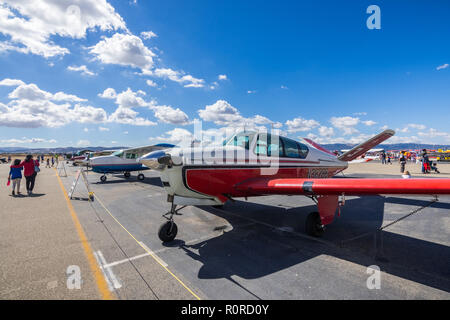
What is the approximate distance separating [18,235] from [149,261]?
3.86 metres

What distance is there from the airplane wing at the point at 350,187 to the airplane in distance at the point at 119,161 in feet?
43.2

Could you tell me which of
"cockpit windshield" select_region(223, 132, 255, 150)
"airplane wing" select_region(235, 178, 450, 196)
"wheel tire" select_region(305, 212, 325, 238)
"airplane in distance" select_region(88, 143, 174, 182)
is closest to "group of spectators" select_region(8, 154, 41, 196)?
"airplane in distance" select_region(88, 143, 174, 182)

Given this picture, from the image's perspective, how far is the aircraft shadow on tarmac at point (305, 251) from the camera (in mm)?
3461

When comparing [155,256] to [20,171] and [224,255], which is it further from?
[20,171]

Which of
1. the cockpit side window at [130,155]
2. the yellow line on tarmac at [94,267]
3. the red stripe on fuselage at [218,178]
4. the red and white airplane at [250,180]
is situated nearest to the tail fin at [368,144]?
the red and white airplane at [250,180]

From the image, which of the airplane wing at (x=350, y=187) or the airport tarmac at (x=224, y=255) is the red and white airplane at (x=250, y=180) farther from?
the airport tarmac at (x=224, y=255)

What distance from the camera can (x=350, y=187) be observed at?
389 centimetres

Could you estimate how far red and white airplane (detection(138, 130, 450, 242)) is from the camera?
3.88 metres

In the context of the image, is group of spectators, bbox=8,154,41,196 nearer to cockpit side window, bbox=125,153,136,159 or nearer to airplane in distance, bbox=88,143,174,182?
airplane in distance, bbox=88,143,174,182

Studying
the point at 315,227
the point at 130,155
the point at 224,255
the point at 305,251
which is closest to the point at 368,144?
the point at 315,227

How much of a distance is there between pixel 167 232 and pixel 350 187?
385 cm

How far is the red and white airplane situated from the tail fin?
3.43 metres

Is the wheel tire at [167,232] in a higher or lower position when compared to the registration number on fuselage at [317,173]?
lower
